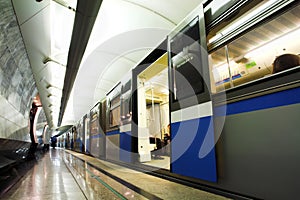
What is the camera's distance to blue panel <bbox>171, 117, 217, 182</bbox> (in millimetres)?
2031

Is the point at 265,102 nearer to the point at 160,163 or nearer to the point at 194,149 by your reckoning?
the point at 194,149

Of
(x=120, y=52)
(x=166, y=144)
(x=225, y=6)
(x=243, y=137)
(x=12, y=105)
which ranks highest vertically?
(x=120, y=52)

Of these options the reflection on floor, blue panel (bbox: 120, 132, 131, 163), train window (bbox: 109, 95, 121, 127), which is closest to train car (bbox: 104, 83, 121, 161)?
train window (bbox: 109, 95, 121, 127)

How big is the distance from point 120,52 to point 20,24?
2.33 metres

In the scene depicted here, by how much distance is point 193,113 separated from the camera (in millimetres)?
2381

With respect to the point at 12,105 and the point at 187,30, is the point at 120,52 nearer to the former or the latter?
the point at 187,30

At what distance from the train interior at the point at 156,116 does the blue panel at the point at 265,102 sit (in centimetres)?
204

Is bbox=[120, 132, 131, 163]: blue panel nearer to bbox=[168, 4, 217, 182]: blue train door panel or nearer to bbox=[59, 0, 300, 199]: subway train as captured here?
bbox=[59, 0, 300, 199]: subway train

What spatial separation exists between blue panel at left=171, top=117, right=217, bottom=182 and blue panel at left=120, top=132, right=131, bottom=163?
203 centimetres

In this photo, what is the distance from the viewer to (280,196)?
4.56ft

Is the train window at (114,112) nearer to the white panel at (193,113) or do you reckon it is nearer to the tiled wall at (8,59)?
the tiled wall at (8,59)

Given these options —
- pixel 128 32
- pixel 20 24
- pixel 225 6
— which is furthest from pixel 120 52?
pixel 225 6

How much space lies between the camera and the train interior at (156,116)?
433 cm

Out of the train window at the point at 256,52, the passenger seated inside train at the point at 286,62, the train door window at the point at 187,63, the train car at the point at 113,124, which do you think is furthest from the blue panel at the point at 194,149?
the train car at the point at 113,124
